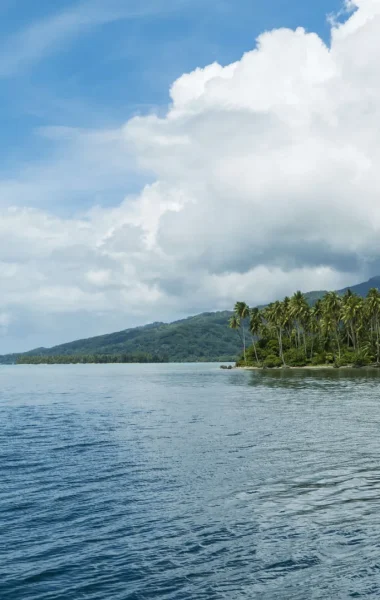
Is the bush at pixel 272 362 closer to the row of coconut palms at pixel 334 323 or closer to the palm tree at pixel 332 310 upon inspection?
the row of coconut palms at pixel 334 323

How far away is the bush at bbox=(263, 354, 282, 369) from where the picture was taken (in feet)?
625

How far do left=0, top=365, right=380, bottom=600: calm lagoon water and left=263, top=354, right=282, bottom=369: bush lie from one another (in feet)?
448

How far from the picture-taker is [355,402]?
2835 inches

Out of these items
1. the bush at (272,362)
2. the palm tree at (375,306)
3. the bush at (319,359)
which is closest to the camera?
the palm tree at (375,306)

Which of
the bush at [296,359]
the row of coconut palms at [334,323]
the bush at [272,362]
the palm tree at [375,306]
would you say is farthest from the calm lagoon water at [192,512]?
the bush at [272,362]

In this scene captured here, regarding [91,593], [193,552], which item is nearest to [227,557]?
[193,552]

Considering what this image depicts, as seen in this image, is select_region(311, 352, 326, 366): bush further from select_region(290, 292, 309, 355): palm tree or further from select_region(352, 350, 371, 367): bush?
select_region(352, 350, 371, 367): bush

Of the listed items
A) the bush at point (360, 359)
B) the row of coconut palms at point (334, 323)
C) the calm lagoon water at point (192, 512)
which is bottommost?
the bush at point (360, 359)

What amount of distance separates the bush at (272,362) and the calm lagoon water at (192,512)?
136467 mm

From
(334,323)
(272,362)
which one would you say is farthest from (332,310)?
(272,362)

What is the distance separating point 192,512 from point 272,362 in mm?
167964

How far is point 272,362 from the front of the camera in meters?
190

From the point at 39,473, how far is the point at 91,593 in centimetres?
1863

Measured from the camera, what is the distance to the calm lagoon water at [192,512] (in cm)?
1764
